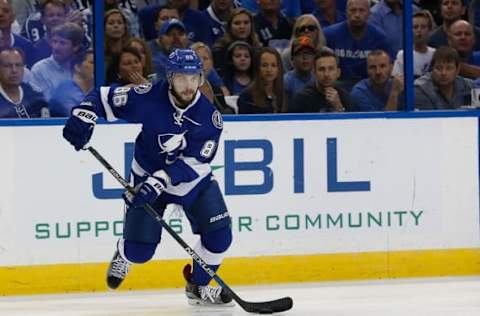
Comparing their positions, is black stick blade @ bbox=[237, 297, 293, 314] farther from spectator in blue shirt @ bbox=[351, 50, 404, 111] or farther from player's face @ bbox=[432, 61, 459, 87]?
player's face @ bbox=[432, 61, 459, 87]

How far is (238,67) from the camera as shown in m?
6.48

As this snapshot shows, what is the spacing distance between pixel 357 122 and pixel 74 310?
5.62ft

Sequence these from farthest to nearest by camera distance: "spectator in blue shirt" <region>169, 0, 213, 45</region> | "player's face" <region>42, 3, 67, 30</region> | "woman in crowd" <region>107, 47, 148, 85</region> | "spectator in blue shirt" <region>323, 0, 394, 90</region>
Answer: "spectator in blue shirt" <region>323, 0, 394, 90</region>
"spectator in blue shirt" <region>169, 0, 213, 45</region>
"woman in crowd" <region>107, 47, 148, 85</region>
"player's face" <region>42, 3, 67, 30</region>

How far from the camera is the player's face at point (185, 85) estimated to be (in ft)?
17.5

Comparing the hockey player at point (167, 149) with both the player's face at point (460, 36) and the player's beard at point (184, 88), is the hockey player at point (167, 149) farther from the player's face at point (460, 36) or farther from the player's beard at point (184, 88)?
the player's face at point (460, 36)

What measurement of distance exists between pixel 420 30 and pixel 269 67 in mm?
831

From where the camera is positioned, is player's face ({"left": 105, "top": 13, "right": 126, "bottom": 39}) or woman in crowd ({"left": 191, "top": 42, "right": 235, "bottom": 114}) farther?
woman in crowd ({"left": 191, "top": 42, "right": 235, "bottom": 114})

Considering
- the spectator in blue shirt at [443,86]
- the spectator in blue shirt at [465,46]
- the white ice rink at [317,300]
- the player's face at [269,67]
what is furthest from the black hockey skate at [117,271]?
the spectator in blue shirt at [465,46]

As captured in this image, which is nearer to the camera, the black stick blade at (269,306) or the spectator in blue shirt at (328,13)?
the black stick blade at (269,306)

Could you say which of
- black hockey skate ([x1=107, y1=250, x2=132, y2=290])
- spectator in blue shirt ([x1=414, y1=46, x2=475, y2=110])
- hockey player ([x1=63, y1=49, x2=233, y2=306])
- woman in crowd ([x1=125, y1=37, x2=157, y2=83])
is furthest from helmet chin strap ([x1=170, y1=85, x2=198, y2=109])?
spectator in blue shirt ([x1=414, y1=46, x2=475, y2=110])

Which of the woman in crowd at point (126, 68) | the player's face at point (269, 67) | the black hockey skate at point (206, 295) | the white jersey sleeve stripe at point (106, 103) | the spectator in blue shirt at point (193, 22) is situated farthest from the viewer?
the player's face at point (269, 67)

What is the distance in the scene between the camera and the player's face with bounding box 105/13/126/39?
629 cm

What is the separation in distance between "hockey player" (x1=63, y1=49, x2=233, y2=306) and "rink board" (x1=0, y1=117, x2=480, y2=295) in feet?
2.11

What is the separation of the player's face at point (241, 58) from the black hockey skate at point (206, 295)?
3.88ft
